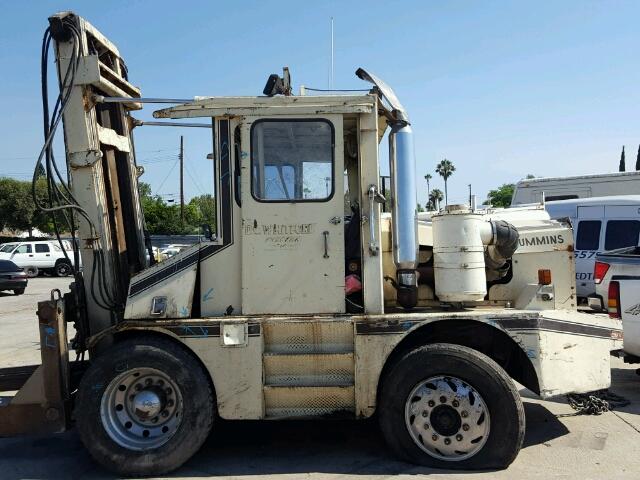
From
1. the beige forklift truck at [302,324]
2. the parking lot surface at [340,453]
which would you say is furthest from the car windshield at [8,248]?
the beige forklift truck at [302,324]

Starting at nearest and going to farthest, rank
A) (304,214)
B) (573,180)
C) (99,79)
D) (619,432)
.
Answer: (304,214) < (99,79) < (619,432) < (573,180)

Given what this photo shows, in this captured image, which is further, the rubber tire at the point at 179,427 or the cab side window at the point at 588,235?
the cab side window at the point at 588,235

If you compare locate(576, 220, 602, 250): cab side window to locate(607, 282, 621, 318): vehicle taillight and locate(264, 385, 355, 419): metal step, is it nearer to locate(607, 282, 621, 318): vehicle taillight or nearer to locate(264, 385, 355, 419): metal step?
locate(607, 282, 621, 318): vehicle taillight

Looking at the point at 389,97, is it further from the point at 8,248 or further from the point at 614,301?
the point at 8,248

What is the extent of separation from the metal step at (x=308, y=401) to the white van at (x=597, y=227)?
917 cm

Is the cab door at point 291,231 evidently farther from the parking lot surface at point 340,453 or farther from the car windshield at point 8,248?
the car windshield at point 8,248

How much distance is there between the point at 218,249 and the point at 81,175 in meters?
1.36

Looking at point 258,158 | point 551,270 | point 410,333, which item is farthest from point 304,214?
point 551,270

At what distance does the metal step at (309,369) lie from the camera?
457cm

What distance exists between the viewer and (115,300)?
508 centimetres

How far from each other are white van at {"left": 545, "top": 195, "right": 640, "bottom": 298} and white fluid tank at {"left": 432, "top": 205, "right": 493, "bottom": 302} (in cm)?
852

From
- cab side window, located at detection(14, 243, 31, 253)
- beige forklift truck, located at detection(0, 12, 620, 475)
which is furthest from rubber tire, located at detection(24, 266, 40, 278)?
beige forklift truck, located at detection(0, 12, 620, 475)

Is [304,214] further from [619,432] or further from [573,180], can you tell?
[573,180]

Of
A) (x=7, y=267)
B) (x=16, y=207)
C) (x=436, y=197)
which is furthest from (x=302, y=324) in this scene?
(x=16, y=207)
